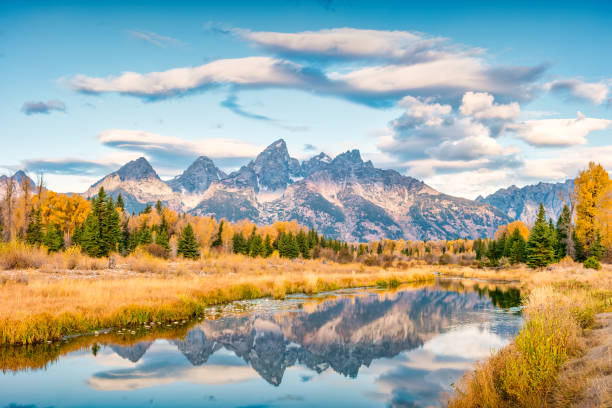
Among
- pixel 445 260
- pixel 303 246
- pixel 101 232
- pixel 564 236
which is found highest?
pixel 101 232

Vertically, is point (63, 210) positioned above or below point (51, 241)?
above

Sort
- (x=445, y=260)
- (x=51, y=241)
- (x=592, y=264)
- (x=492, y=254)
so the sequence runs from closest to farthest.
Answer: (x=592, y=264) < (x=51, y=241) < (x=492, y=254) < (x=445, y=260)

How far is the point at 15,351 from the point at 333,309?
20487 millimetres

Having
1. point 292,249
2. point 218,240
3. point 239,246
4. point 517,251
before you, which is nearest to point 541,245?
point 517,251

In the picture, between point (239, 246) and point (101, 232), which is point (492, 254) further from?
point (101, 232)

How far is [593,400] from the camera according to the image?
7816mm

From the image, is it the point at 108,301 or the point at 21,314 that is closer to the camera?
the point at 21,314

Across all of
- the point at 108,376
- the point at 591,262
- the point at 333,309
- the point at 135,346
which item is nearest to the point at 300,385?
the point at 108,376

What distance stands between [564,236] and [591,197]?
23.0 m

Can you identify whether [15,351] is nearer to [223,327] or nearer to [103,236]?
[223,327]

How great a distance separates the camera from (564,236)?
238ft

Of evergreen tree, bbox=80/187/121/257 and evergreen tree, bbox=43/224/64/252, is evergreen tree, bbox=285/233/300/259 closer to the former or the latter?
evergreen tree, bbox=80/187/121/257

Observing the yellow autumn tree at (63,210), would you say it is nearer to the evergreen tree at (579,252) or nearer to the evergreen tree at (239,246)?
the evergreen tree at (239,246)

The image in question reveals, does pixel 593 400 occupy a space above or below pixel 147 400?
above
